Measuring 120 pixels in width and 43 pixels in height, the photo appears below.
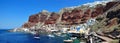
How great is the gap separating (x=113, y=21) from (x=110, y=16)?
14.2 m

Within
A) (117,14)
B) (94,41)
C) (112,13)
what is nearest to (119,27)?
(94,41)

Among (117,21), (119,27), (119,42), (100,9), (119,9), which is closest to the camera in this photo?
(119,42)

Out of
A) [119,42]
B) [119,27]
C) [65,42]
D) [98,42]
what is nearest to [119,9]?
[119,27]

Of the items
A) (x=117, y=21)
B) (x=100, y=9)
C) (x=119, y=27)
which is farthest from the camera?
(x=100, y=9)

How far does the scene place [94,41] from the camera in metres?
87.8

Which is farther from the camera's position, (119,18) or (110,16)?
(110,16)

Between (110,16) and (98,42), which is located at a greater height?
(110,16)

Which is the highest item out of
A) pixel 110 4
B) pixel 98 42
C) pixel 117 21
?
pixel 110 4

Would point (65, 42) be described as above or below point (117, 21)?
below

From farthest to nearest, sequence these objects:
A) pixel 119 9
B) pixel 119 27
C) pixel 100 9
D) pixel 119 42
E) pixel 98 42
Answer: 1. pixel 100 9
2. pixel 119 9
3. pixel 119 27
4. pixel 98 42
5. pixel 119 42

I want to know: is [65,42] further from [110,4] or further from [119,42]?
[110,4]

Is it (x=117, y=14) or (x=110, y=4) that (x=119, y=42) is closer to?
(x=117, y=14)

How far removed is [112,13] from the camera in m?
131

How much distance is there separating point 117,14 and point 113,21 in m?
5.63
